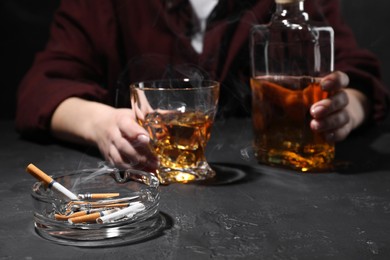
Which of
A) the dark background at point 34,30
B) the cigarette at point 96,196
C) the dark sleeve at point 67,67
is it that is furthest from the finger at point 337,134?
the dark background at point 34,30

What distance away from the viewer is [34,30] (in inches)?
74.1

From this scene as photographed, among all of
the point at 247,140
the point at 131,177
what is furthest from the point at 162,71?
the point at 131,177

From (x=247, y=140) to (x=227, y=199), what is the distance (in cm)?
40

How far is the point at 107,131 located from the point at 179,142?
0.15m

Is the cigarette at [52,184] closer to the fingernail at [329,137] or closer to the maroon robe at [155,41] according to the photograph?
the fingernail at [329,137]

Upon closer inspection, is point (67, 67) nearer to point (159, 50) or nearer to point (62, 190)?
point (159, 50)

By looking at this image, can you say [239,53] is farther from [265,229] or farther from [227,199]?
[265,229]

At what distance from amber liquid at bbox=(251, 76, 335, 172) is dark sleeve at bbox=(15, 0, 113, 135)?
435 mm

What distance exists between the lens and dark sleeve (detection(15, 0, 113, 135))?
1.32 metres

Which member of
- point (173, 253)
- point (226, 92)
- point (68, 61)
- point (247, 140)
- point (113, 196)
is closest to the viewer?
point (173, 253)

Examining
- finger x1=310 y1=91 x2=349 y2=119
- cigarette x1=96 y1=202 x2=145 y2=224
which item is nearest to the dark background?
finger x1=310 y1=91 x2=349 y2=119

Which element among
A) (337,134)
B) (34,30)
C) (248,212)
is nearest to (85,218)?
(248,212)

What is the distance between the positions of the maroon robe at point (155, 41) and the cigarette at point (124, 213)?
2.43 feet

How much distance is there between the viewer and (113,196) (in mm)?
826
